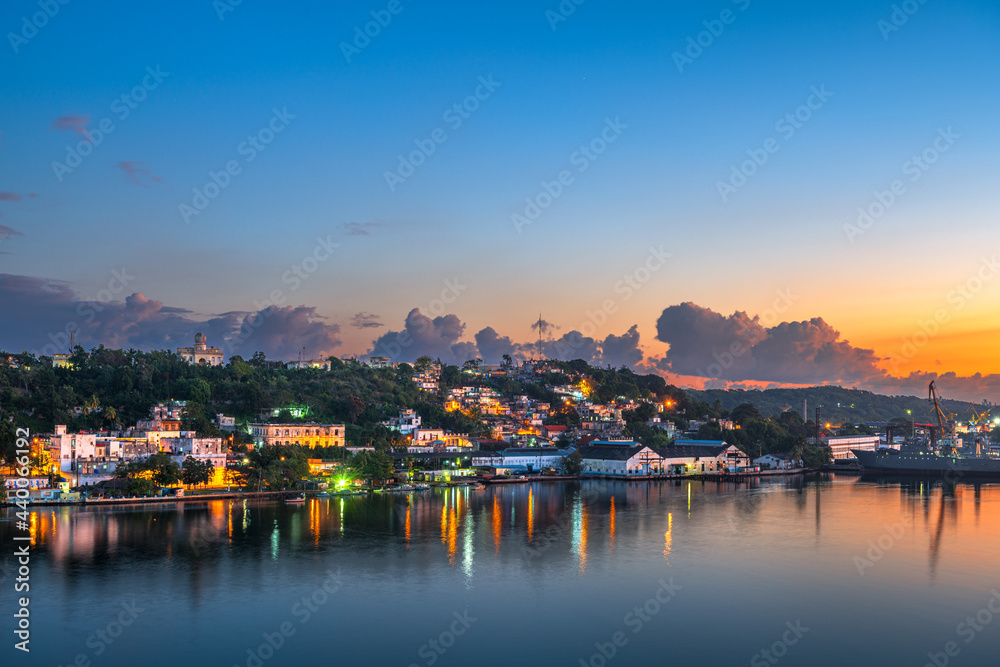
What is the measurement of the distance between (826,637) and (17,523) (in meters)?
20.2

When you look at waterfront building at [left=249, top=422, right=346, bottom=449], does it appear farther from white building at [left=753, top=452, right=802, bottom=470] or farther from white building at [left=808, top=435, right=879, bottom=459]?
white building at [left=808, top=435, right=879, bottom=459]

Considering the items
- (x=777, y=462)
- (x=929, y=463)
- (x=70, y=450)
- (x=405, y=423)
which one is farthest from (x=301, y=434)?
(x=929, y=463)

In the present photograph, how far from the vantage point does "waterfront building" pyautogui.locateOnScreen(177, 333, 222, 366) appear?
179 feet

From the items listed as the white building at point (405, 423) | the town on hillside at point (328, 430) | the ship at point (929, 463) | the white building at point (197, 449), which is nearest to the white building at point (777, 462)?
the town on hillside at point (328, 430)

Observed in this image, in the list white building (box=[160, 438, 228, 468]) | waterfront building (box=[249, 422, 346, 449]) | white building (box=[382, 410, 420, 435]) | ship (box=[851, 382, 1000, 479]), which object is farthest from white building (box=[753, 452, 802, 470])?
white building (box=[160, 438, 228, 468])

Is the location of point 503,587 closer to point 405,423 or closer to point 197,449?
point 197,449

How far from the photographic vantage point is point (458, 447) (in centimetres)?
4181

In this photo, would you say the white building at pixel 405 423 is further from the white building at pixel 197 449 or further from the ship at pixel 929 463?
the ship at pixel 929 463

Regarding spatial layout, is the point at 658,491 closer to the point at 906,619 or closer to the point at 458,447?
the point at 458,447

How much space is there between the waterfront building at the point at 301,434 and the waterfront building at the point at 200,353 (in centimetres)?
1918

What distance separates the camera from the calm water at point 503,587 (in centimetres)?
1176

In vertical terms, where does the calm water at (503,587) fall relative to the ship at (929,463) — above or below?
above

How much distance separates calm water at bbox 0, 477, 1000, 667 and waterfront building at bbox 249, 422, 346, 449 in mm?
12238

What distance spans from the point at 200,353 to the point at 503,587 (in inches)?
1793
